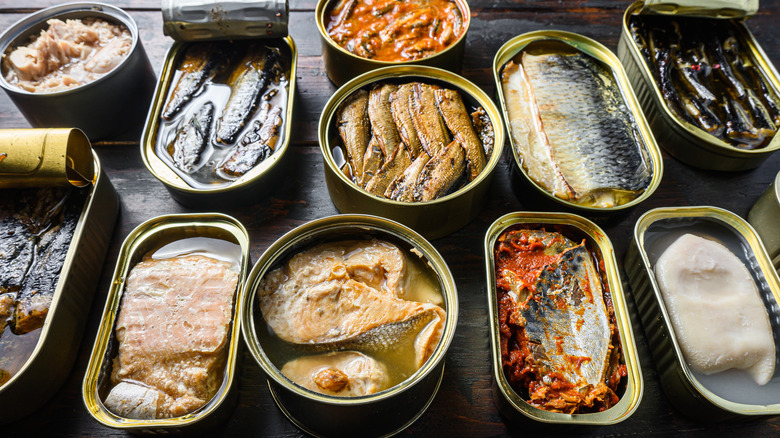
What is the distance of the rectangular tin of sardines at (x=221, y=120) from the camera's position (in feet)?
8.73

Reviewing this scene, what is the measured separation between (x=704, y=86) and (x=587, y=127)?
84 cm

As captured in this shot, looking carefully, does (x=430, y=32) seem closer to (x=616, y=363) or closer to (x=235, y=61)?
(x=235, y=61)

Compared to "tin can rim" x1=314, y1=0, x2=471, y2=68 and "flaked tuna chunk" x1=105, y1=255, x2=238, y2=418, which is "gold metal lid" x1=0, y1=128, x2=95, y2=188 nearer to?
"flaked tuna chunk" x1=105, y1=255, x2=238, y2=418

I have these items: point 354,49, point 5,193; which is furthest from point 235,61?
point 5,193

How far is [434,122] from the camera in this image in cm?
274

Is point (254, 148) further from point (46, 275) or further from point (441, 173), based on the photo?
point (46, 275)

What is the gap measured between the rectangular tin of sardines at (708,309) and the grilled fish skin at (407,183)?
41.1 inches

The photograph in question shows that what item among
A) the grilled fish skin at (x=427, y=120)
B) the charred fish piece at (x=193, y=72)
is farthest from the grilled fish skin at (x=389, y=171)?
the charred fish piece at (x=193, y=72)

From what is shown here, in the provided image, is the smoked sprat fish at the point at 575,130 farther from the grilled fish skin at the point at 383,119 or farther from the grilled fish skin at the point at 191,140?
the grilled fish skin at the point at 191,140

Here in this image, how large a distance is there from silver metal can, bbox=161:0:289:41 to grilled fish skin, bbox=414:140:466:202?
122 cm

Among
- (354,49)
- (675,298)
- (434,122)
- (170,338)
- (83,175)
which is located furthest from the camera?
(354,49)

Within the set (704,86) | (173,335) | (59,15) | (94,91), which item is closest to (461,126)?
(704,86)

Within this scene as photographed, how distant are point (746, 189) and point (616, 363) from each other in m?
1.50

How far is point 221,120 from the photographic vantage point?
288 centimetres
